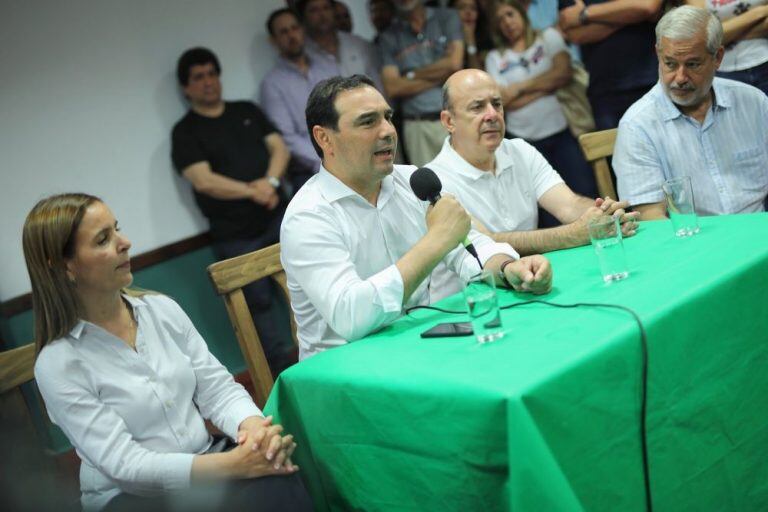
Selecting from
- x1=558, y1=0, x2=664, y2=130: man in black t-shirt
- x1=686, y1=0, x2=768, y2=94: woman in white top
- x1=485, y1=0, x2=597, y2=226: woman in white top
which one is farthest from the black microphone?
x1=485, y1=0, x2=597, y2=226: woman in white top

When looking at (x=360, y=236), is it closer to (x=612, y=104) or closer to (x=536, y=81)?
(x=612, y=104)

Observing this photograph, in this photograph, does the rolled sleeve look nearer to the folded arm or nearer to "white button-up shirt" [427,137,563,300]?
"white button-up shirt" [427,137,563,300]

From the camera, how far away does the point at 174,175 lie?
428 cm

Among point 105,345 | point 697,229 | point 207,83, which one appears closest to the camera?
point 105,345

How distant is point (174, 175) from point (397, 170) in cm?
225

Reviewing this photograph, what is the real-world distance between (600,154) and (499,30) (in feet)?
5.45

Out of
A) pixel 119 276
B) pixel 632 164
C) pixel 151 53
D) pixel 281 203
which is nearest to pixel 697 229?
pixel 632 164

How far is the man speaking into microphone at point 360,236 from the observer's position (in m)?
1.83

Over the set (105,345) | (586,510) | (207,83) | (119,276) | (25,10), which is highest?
(25,10)

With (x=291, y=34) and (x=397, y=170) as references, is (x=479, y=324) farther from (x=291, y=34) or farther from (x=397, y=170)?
(x=291, y=34)

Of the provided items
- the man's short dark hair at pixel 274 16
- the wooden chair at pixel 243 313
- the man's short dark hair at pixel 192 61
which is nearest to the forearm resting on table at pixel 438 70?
the man's short dark hair at pixel 274 16

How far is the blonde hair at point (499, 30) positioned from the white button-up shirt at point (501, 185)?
5.27 feet

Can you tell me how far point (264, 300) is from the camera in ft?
14.1

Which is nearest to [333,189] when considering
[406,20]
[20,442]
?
[20,442]
